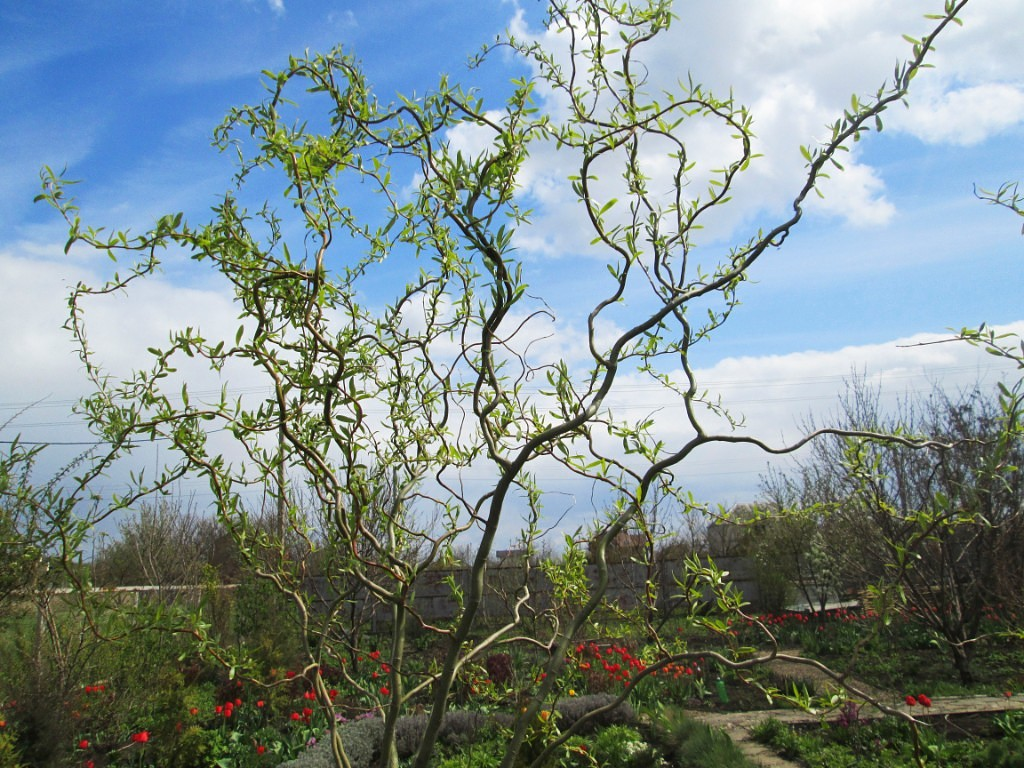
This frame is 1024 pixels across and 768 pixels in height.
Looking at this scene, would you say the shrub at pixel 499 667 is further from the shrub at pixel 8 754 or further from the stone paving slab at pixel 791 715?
the shrub at pixel 8 754

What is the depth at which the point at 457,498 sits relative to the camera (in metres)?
2.04

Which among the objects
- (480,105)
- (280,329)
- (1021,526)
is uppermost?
(480,105)

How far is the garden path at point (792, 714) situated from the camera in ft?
16.9

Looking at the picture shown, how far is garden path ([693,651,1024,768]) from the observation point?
514cm

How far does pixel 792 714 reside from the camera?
6.21 meters

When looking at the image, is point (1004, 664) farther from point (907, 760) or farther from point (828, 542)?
point (907, 760)

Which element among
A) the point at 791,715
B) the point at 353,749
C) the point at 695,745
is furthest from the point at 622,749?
the point at 791,715

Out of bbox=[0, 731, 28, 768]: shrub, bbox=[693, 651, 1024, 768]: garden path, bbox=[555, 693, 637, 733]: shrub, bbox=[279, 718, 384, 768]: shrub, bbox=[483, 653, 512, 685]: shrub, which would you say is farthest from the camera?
bbox=[483, 653, 512, 685]: shrub

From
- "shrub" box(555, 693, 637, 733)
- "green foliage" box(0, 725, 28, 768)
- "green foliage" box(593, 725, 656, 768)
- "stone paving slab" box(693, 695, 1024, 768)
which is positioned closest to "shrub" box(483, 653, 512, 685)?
"shrub" box(555, 693, 637, 733)

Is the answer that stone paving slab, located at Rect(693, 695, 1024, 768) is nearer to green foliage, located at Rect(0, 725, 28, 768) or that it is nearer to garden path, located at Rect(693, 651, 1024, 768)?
garden path, located at Rect(693, 651, 1024, 768)

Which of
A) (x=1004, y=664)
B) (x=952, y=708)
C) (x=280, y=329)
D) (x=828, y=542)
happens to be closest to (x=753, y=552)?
(x=828, y=542)

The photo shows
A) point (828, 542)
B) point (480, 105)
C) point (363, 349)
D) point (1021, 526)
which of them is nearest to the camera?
point (480, 105)

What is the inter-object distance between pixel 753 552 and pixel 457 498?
12.1m

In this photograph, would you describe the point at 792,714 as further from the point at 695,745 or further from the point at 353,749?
the point at 353,749
